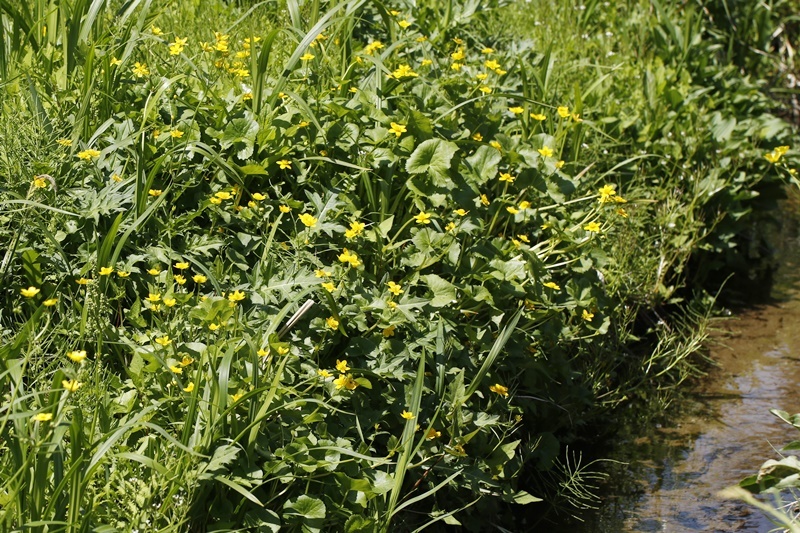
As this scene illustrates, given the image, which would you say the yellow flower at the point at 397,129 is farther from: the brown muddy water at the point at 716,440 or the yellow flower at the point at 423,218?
the brown muddy water at the point at 716,440

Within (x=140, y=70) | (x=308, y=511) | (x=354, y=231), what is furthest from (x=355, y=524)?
(x=140, y=70)

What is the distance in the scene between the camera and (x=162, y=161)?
9.11ft

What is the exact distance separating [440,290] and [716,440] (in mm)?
1531

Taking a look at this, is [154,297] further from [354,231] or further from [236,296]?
[354,231]

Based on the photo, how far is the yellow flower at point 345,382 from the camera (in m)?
2.44

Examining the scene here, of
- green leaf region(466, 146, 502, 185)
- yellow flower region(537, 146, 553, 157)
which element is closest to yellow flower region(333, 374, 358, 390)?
green leaf region(466, 146, 502, 185)

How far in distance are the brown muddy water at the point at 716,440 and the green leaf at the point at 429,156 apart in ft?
4.15

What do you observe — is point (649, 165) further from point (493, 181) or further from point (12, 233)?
point (12, 233)

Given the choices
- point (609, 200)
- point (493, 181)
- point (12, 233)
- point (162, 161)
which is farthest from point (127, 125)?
point (609, 200)

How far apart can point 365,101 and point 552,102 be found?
115cm

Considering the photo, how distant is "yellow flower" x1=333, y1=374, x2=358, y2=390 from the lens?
2.44 m

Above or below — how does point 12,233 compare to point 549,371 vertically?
above

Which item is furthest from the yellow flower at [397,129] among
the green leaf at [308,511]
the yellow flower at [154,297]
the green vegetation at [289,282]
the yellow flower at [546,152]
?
the green leaf at [308,511]

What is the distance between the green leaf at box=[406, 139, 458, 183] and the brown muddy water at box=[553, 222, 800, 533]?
Result: 4.15 ft
